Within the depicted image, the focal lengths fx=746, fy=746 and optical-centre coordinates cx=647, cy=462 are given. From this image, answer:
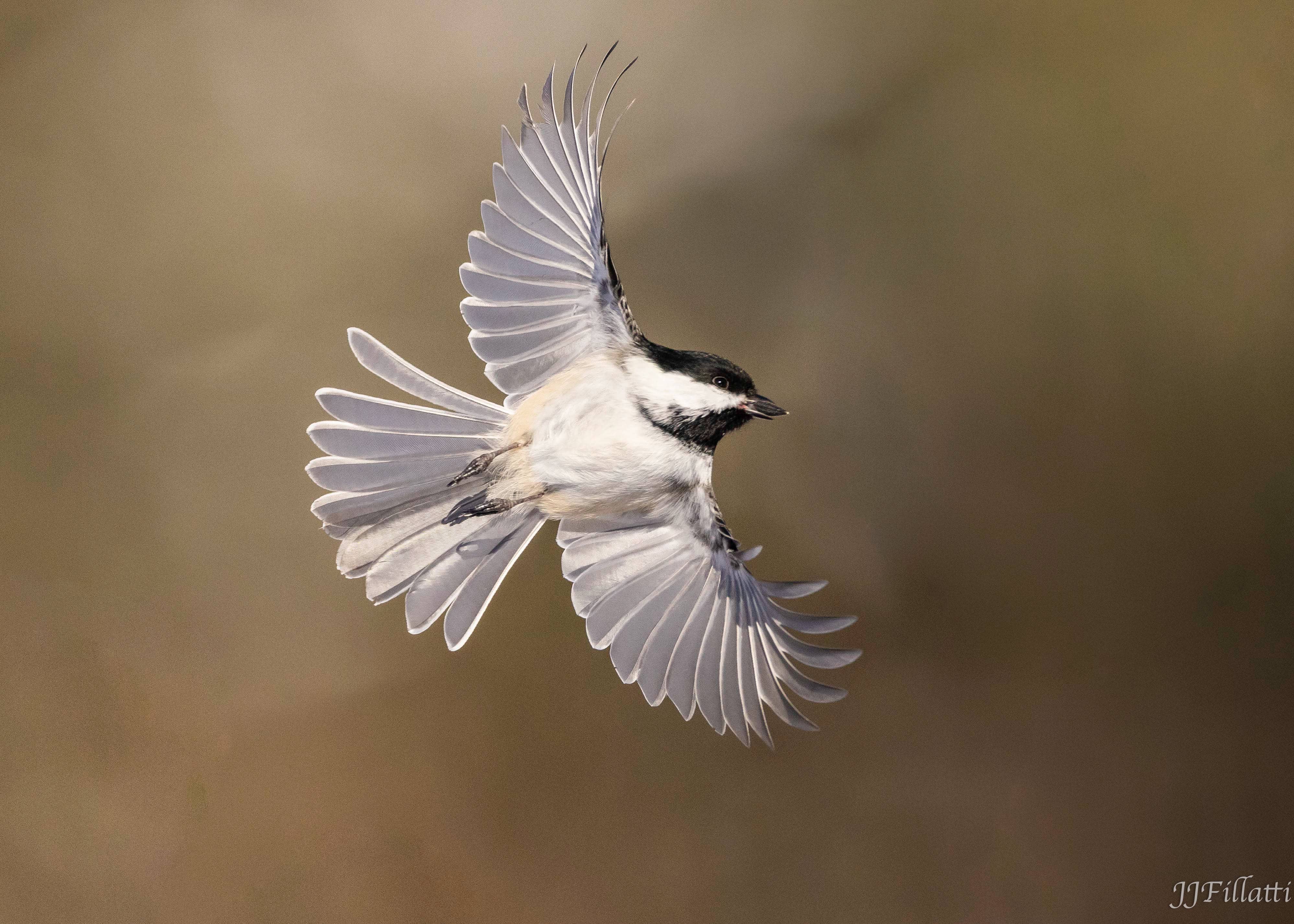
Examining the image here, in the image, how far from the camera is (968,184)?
25.5 inches

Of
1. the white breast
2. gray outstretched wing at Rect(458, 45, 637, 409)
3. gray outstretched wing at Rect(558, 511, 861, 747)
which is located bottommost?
gray outstretched wing at Rect(558, 511, 861, 747)

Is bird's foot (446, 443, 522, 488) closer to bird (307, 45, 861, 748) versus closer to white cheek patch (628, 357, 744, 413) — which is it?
bird (307, 45, 861, 748)

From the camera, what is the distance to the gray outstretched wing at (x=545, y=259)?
0.45 m

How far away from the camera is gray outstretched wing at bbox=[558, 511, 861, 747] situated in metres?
0.51

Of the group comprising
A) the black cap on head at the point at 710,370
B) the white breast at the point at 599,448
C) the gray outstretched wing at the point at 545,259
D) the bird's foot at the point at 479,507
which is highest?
the gray outstretched wing at the point at 545,259

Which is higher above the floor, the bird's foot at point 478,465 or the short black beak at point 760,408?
the short black beak at point 760,408
